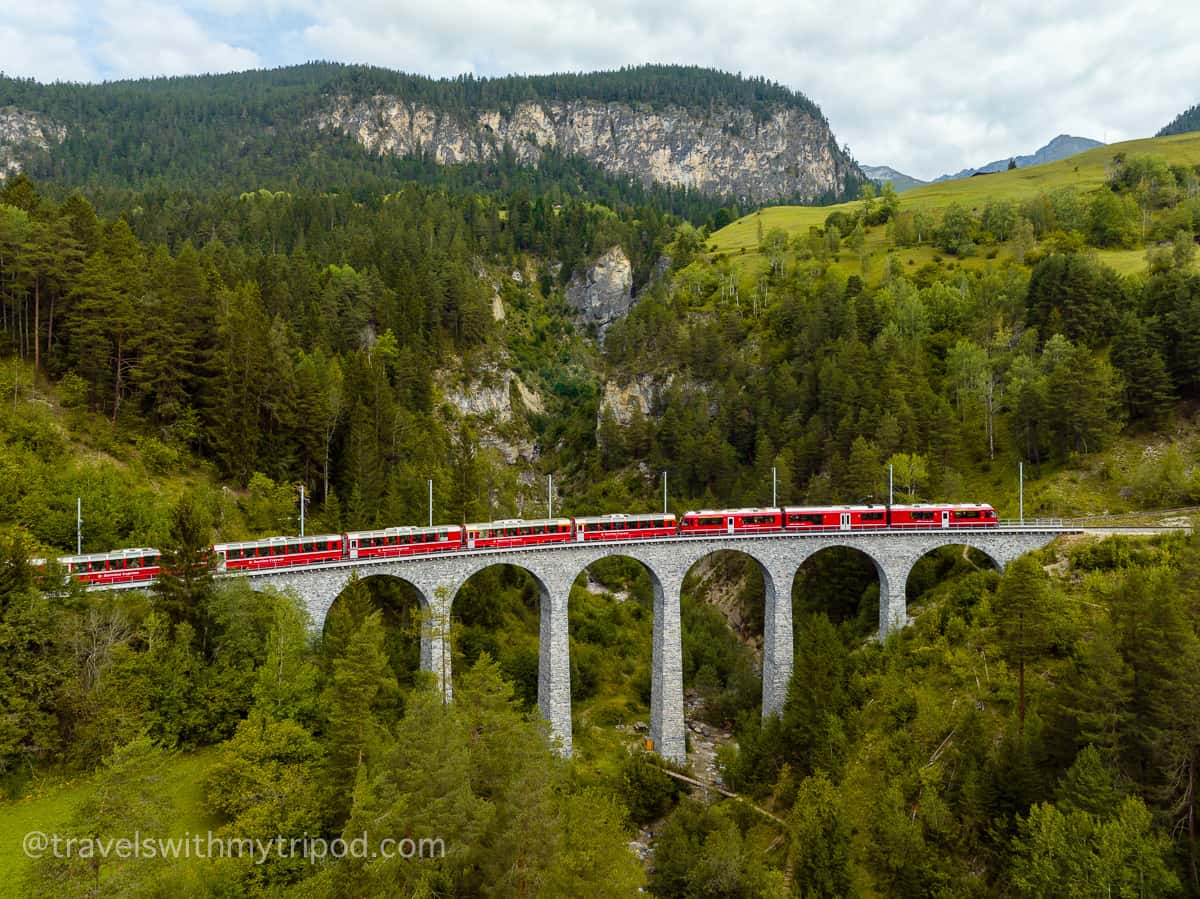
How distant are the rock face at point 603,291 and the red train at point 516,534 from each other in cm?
11268

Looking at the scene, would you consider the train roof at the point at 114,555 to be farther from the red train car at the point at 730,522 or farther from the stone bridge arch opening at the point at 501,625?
the red train car at the point at 730,522

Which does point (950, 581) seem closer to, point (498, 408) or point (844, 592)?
point (844, 592)

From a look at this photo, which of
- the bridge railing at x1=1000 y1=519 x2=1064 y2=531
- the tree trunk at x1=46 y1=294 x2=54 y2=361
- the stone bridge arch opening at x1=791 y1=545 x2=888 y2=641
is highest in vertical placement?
the tree trunk at x1=46 y1=294 x2=54 y2=361

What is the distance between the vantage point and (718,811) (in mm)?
39125

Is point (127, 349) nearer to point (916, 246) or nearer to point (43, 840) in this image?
point (43, 840)

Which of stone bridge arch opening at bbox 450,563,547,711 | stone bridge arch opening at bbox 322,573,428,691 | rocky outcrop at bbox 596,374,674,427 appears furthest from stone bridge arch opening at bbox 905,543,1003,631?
rocky outcrop at bbox 596,374,674,427

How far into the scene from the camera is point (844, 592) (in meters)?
61.2

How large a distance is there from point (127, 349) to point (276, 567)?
97.1ft

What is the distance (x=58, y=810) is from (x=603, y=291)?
142338mm

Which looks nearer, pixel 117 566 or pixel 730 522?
pixel 117 566

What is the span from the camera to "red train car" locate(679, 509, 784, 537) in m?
51.0

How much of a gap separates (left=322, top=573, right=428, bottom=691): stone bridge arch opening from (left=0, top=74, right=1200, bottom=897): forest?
334mm

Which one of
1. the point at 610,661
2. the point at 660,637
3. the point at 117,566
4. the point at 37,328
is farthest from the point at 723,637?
the point at 37,328

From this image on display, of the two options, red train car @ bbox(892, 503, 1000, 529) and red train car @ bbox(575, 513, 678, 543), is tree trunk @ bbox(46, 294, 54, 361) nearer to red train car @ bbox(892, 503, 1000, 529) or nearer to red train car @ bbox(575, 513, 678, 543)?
red train car @ bbox(575, 513, 678, 543)
